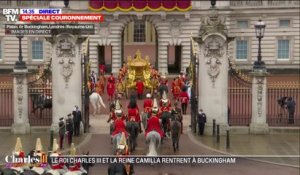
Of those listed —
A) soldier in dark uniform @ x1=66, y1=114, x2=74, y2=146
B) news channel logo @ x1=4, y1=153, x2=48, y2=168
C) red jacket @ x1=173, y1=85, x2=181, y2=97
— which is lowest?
news channel logo @ x1=4, y1=153, x2=48, y2=168

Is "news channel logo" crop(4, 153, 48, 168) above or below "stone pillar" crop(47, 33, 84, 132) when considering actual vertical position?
below

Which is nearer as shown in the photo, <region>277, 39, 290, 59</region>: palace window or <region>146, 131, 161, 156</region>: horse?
<region>146, 131, 161, 156</region>: horse

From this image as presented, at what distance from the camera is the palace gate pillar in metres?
28.7

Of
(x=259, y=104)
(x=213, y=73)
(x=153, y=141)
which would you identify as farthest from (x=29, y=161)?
(x=259, y=104)

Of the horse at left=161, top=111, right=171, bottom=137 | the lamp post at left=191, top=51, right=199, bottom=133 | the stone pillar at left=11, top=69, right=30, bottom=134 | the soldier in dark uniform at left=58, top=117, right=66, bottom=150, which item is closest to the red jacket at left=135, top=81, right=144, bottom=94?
the lamp post at left=191, top=51, right=199, bottom=133

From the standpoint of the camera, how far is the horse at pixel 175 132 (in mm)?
25031

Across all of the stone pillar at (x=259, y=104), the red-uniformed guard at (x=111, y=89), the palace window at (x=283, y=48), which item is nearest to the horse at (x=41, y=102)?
the red-uniformed guard at (x=111, y=89)

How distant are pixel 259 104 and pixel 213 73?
2460mm

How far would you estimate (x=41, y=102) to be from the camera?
3141 centimetres

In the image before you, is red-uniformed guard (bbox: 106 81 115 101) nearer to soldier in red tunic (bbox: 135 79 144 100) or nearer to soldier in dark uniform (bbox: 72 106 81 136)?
soldier in red tunic (bbox: 135 79 144 100)

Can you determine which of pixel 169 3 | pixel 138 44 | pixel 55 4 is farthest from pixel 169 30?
pixel 138 44

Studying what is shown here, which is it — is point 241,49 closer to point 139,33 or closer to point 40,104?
Answer: point 139,33

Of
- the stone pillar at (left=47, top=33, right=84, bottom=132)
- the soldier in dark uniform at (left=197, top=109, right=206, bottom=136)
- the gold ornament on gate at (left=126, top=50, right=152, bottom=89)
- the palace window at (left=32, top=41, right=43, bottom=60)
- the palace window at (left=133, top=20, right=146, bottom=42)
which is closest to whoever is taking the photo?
the soldier in dark uniform at (left=197, top=109, right=206, bottom=136)

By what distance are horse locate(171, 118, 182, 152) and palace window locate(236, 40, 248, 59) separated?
28273 millimetres
